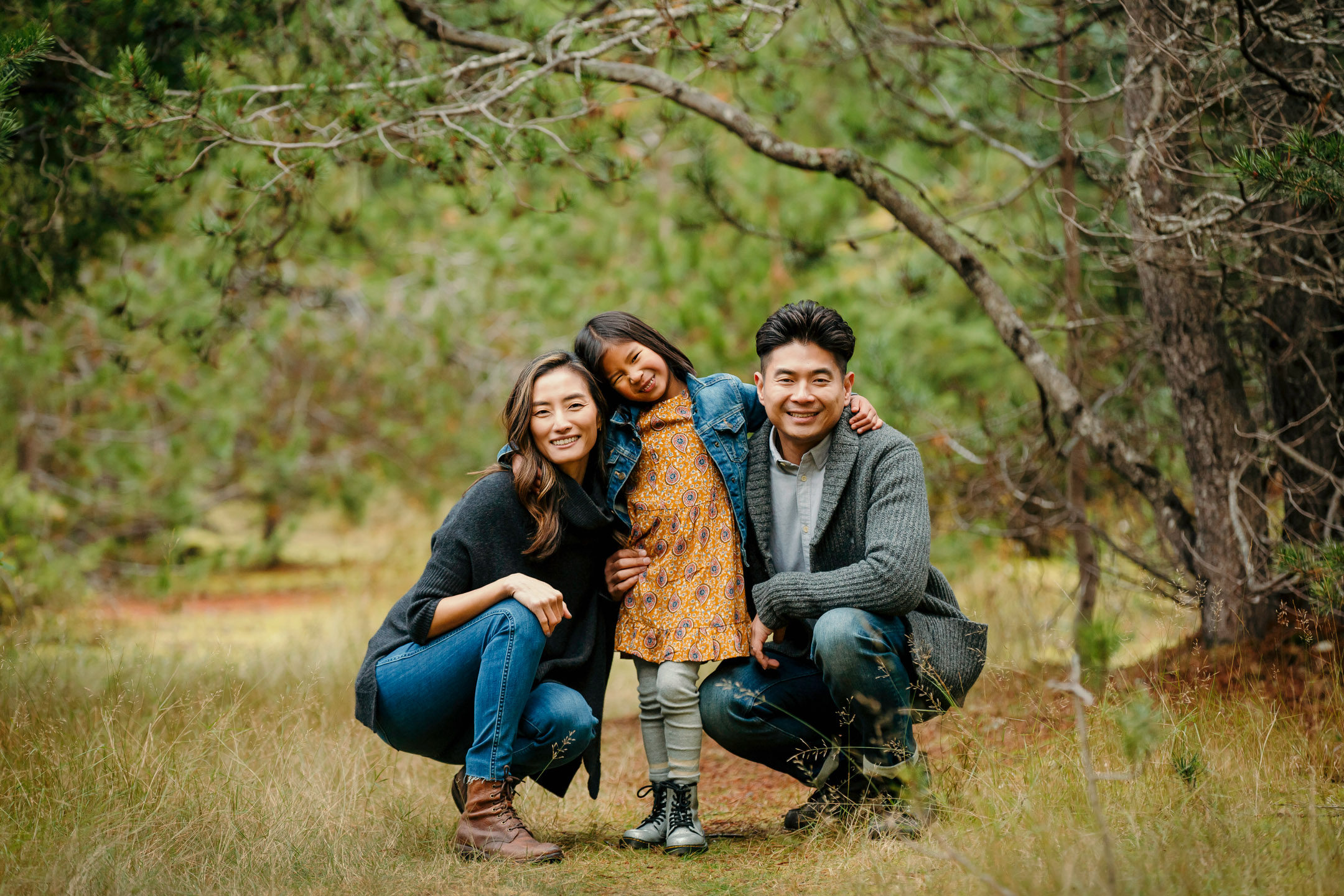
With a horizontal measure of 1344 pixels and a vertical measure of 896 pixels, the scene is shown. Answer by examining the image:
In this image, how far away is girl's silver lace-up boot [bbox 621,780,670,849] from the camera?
110 inches

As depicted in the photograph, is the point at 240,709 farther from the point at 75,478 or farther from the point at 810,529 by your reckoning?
the point at 75,478

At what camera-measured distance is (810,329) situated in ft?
9.45

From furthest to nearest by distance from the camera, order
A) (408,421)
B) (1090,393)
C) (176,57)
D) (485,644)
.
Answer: (408,421) < (1090,393) < (176,57) < (485,644)

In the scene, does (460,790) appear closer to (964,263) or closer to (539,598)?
(539,598)

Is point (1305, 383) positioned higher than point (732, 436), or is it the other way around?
point (1305, 383)

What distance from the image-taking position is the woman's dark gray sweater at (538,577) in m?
2.80

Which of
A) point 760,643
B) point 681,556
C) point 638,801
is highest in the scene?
point 681,556

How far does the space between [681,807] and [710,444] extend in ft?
3.28

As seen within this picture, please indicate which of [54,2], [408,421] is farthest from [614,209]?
[54,2]

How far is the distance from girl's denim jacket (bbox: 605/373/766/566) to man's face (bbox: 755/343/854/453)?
15 cm

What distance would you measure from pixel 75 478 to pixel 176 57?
15.6 feet

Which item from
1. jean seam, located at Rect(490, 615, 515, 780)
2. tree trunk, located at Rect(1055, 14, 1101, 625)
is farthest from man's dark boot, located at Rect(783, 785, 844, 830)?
tree trunk, located at Rect(1055, 14, 1101, 625)

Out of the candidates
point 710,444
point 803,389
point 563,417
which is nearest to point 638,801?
point 710,444

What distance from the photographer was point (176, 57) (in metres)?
4.18
